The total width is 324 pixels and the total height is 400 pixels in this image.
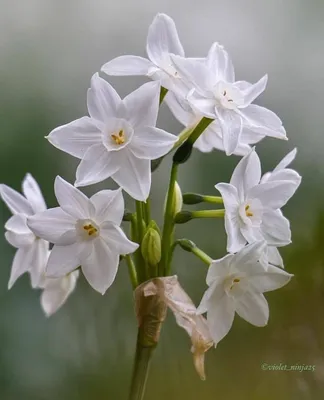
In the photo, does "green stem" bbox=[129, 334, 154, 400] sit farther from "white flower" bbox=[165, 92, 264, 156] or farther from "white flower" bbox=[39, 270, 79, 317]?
"white flower" bbox=[165, 92, 264, 156]

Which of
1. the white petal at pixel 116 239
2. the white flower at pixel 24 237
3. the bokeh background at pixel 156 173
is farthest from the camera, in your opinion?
the bokeh background at pixel 156 173

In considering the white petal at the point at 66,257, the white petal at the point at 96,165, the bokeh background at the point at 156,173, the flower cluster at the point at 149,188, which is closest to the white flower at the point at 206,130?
the flower cluster at the point at 149,188

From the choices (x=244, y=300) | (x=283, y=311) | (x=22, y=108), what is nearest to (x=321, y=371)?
(x=283, y=311)

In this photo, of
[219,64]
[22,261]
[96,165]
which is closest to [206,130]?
[219,64]

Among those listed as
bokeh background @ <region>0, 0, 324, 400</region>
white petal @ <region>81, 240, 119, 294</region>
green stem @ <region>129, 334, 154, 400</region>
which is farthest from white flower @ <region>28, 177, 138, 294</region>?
bokeh background @ <region>0, 0, 324, 400</region>

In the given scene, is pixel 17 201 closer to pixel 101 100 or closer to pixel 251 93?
pixel 101 100

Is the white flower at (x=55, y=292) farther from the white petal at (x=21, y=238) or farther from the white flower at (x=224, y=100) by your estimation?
the white flower at (x=224, y=100)
